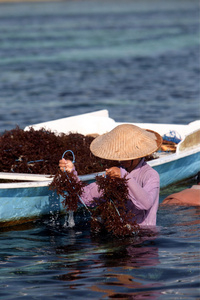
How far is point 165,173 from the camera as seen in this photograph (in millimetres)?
9719

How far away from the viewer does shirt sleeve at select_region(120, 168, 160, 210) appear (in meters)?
5.98

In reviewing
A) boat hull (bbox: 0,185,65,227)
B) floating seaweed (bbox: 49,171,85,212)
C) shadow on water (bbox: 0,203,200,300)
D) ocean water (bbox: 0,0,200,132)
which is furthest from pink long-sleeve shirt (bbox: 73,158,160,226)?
ocean water (bbox: 0,0,200,132)

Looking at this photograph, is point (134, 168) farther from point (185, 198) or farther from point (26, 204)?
point (185, 198)

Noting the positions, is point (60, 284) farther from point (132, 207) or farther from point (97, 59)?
point (97, 59)

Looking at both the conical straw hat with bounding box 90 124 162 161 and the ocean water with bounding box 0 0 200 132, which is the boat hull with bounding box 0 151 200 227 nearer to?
the conical straw hat with bounding box 90 124 162 161

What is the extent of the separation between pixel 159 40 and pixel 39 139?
1180 inches

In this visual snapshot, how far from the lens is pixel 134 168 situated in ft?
21.0

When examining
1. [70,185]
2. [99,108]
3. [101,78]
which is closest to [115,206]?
[70,185]

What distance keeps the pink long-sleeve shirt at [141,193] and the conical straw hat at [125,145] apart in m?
0.21

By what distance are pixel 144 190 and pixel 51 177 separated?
1.75 metres

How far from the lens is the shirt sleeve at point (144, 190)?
5.98 m

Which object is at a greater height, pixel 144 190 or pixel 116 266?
pixel 144 190

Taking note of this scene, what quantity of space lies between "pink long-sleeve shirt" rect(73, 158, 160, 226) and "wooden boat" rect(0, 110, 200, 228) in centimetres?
102

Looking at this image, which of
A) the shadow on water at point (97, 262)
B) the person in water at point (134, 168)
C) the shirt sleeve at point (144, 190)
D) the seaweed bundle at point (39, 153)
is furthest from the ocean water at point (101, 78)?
the shirt sleeve at point (144, 190)
